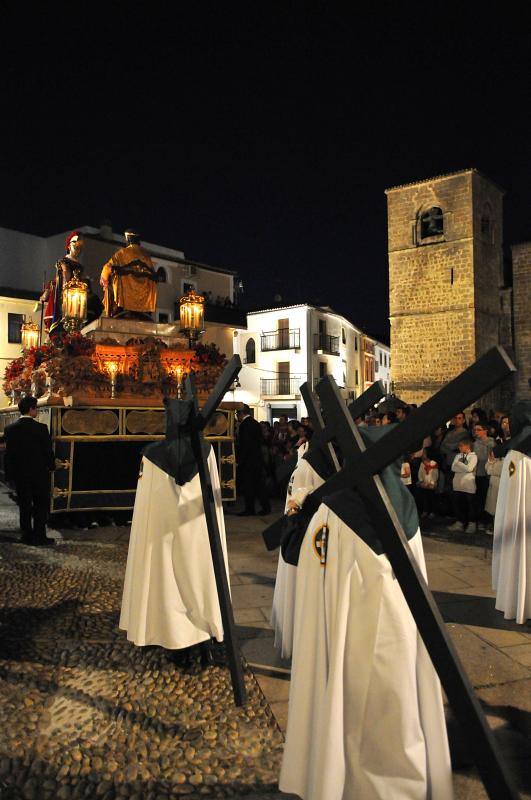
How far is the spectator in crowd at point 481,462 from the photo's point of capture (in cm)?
845

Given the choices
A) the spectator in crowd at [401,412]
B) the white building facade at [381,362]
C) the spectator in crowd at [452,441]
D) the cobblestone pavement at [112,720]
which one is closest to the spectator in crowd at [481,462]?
the spectator in crowd at [452,441]

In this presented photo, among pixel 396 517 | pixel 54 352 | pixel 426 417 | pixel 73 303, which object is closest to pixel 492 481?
pixel 396 517

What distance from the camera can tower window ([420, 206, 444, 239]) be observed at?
28.2 metres

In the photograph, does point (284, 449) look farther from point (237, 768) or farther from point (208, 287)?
point (208, 287)

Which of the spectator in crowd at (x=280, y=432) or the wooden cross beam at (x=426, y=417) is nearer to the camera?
the wooden cross beam at (x=426, y=417)

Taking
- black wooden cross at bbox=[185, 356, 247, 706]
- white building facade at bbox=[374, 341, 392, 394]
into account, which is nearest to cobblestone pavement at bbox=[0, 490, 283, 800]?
black wooden cross at bbox=[185, 356, 247, 706]

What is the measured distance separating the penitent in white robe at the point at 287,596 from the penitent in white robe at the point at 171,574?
0.47m

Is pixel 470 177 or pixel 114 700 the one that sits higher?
pixel 470 177

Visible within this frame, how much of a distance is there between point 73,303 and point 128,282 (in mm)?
1253

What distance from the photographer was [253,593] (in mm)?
5711

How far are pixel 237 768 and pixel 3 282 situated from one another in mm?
32976

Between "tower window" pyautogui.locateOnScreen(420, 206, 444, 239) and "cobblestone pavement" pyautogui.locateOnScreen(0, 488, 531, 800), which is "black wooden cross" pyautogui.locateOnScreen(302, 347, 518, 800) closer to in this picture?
"cobblestone pavement" pyautogui.locateOnScreen(0, 488, 531, 800)

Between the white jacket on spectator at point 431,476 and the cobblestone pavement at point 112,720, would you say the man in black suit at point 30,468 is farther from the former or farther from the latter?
the white jacket on spectator at point 431,476

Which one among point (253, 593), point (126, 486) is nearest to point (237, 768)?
point (253, 593)
